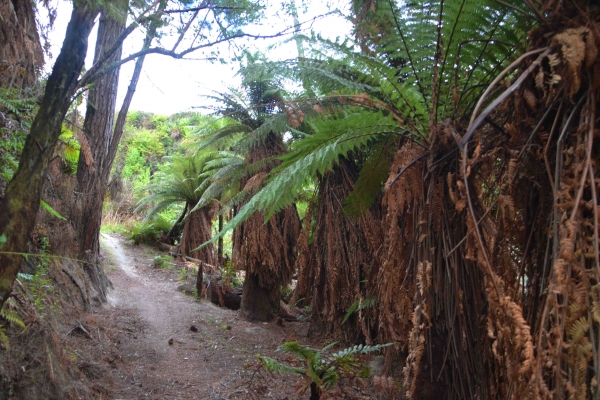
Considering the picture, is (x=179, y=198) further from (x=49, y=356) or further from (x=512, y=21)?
(x=512, y=21)

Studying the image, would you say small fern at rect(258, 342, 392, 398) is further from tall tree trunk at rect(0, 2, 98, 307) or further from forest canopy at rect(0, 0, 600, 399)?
tall tree trunk at rect(0, 2, 98, 307)

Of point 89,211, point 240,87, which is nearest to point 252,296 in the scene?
point 89,211

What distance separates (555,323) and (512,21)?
1180 millimetres

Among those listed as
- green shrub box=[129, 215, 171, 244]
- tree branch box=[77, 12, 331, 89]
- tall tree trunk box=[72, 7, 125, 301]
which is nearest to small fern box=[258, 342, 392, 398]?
tree branch box=[77, 12, 331, 89]

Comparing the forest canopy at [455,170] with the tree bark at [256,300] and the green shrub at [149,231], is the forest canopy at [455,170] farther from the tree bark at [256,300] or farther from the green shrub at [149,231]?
the green shrub at [149,231]

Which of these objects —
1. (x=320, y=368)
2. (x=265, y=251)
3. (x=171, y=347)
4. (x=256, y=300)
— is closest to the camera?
(x=320, y=368)

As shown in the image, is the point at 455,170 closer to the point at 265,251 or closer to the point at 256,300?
the point at 265,251

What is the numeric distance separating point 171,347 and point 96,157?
8.35ft

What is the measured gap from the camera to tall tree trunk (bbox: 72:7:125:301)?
18.7 ft

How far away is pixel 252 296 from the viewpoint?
22.7ft

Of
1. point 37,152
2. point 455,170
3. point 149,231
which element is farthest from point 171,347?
point 149,231

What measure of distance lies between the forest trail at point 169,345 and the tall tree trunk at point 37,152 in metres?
1.71

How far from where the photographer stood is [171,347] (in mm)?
5203

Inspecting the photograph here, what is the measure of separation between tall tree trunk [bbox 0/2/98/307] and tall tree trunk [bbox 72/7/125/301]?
3.24 metres
